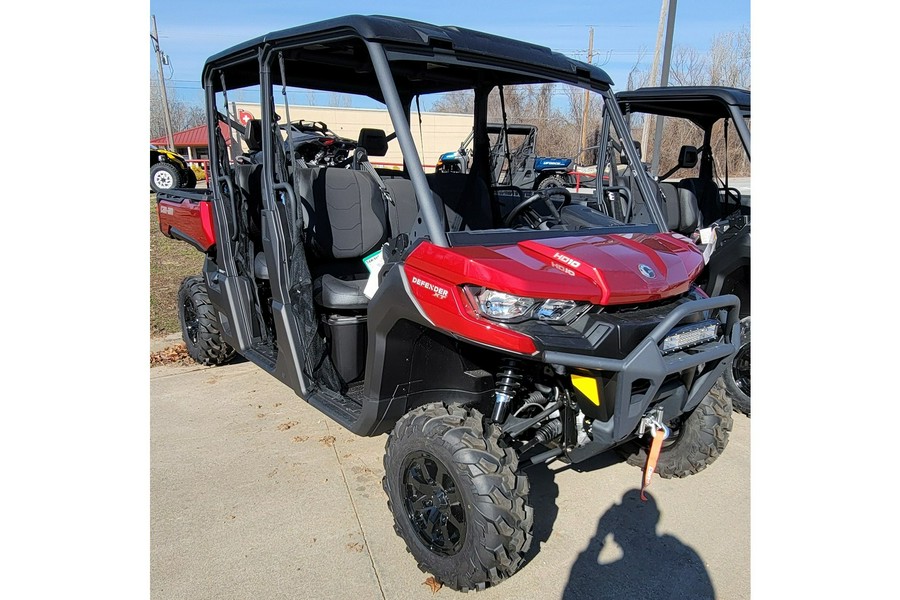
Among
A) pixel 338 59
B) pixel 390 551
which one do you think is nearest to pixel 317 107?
pixel 338 59

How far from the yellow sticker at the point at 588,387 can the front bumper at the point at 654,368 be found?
0.16 feet

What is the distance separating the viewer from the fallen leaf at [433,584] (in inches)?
99.5

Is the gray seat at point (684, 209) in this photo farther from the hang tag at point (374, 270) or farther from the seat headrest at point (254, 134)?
the seat headrest at point (254, 134)

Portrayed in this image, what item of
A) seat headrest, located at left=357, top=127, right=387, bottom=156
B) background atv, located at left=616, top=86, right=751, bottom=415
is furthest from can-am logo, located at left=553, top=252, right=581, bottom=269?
background atv, located at left=616, top=86, right=751, bottom=415

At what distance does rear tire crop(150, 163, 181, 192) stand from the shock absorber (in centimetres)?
1333

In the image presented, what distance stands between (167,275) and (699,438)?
7728 mm

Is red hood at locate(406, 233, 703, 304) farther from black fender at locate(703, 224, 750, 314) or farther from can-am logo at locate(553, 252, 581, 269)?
black fender at locate(703, 224, 750, 314)

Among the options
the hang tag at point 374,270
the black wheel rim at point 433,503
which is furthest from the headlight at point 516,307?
the hang tag at point 374,270

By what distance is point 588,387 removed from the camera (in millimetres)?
2303

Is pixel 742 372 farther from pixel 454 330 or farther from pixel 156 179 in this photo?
pixel 156 179

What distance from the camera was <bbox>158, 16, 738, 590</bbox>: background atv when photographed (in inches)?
88.4

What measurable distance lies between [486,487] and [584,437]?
1.68 feet

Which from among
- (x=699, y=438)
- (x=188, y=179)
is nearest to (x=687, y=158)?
(x=699, y=438)

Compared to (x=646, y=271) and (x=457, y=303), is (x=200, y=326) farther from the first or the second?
(x=646, y=271)
